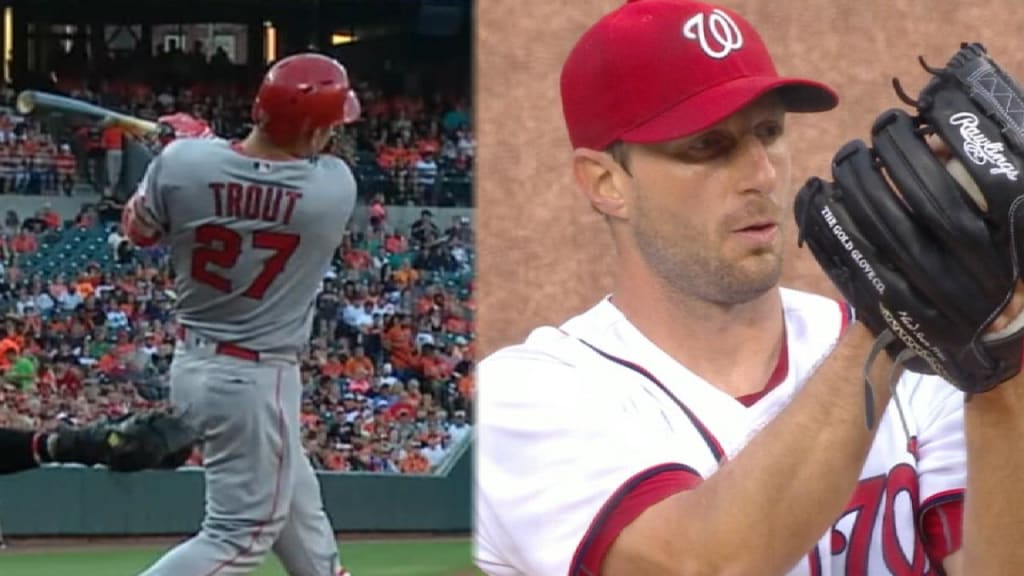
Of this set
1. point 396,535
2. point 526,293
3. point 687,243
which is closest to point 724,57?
point 687,243

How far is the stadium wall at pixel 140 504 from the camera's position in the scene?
8172 mm

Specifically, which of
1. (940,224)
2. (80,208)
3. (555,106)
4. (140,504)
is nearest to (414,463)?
(140,504)

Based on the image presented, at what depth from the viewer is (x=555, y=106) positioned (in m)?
2.27

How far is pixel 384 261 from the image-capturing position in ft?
37.1

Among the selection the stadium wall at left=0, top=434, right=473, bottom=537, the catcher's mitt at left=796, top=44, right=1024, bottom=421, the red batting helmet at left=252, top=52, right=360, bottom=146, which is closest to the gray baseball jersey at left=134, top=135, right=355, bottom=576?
the red batting helmet at left=252, top=52, right=360, bottom=146

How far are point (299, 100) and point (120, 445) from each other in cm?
101

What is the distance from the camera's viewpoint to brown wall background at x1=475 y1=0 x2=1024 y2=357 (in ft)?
7.43

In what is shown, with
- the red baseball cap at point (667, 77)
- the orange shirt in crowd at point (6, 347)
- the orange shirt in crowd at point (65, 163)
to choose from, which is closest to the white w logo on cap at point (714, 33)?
the red baseball cap at point (667, 77)

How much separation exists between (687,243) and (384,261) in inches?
387

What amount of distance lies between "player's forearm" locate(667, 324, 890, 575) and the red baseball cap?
294 mm

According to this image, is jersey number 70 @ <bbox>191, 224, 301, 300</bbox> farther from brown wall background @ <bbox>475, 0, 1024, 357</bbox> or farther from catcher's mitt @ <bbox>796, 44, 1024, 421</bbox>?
catcher's mitt @ <bbox>796, 44, 1024, 421</bbox>

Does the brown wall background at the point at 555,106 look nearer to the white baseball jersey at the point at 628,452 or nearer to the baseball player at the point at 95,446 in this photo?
the white baseball jersey at the point at 628,452

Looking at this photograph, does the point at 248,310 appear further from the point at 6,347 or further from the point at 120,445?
the point at 6,347

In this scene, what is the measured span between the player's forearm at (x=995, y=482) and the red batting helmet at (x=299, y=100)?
3.42 m
